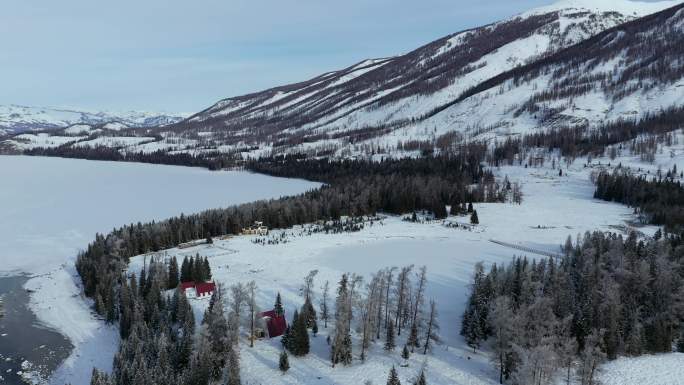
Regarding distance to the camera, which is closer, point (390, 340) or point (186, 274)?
point (390, 340)

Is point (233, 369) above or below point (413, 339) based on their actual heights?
below

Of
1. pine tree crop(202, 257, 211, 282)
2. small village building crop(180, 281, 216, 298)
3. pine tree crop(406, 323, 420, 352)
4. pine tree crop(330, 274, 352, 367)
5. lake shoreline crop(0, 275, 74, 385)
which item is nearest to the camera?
pine tree crop(330, 274, 352, 367)

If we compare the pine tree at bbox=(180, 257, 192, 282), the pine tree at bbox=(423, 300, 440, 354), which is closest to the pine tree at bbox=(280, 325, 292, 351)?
the pine tree at bbox=(423, 300, 440, 354)

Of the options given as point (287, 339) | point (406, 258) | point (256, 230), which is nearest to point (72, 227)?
point (256, 230)

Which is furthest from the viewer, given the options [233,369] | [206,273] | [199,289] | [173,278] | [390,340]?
[206,273]

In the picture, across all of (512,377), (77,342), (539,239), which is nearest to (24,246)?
(77,342)

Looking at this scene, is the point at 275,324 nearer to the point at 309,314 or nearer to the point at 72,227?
the point at 309,314

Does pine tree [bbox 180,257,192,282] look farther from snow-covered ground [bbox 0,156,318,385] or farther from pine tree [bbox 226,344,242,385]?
pine tree [bbox 226,344,242,385]
